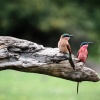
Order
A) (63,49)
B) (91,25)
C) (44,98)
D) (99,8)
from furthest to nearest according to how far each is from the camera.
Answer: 1. (99,8)
2. (91,25)
3. (44,98)
4. (63,49)

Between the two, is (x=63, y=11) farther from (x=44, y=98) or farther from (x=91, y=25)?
(x=44, y=98)

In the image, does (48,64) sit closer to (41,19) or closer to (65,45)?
(65,45)

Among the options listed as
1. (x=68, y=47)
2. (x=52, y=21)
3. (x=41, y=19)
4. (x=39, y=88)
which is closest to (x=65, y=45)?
(x=68, y=47)

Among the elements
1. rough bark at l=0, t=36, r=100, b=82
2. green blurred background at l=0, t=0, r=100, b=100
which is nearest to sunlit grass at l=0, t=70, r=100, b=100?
green blurred background at l=0, t=0, r=100, b=100

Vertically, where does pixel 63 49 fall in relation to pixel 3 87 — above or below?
above

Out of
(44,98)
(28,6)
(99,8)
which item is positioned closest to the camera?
(44,98)

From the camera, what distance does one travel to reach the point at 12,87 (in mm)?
11055

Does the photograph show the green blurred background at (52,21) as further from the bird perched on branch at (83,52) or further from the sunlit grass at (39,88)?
the bird perched on branch at (83,52)

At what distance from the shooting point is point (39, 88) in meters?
11.2

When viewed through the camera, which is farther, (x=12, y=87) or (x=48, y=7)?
(x=48, y=7)

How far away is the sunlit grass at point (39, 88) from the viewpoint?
962 centimetres

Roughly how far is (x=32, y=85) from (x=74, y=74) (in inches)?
213

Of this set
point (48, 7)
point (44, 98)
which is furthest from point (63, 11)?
point (44, 98)

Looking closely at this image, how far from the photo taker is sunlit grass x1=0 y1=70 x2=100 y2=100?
9.62 meters
